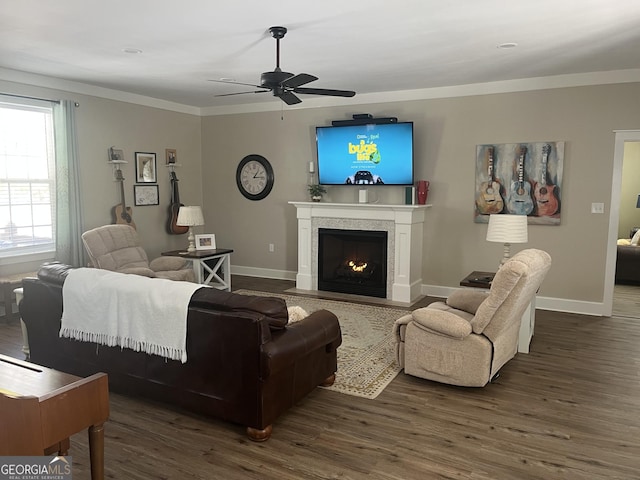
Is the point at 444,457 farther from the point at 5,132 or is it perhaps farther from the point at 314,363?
the point at 5,132

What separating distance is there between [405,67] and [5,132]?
4.29m

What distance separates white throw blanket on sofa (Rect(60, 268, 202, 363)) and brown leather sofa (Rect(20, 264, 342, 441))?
8 cm

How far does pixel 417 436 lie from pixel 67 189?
191 inches

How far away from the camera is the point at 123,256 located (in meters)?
5.70

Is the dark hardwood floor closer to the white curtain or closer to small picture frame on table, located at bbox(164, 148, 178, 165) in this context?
the white curtain

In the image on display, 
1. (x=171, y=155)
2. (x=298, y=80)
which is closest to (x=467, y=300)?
(x=298, y=80)

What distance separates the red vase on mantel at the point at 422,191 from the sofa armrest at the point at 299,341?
3207 mm

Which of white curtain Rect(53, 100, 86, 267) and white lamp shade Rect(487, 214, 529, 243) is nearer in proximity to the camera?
white lamp shade Rect(487, 214, 529, 243)

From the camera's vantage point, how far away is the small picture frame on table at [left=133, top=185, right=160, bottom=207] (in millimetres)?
6727

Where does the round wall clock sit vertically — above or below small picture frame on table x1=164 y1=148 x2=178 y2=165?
below

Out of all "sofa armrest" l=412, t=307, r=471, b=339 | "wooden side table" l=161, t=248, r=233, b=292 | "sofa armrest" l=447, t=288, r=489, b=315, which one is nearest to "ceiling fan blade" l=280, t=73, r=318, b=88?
"sofa armrest" l=412, t=307, r=471, b=339

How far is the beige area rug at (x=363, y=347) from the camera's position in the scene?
12.0 ft

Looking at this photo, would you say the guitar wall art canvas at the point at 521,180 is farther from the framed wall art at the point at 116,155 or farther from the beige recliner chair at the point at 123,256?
the framed wall art at the point at 116,155

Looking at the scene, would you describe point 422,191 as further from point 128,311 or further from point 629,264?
point 128,311
